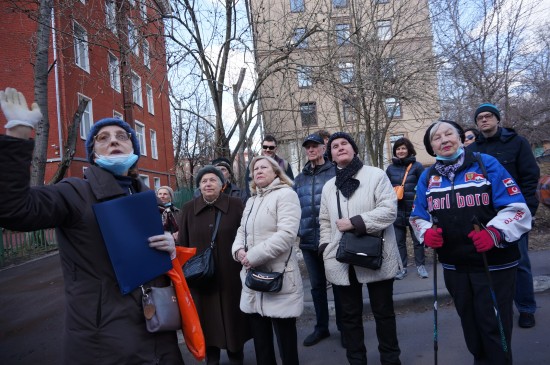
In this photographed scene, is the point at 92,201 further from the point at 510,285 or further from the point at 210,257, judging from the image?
the point at 510,285

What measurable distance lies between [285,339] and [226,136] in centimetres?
410

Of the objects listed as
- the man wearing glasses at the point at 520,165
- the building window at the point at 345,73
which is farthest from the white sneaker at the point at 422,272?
the building window at the point at 345,73

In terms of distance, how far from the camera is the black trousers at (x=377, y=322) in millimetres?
3043

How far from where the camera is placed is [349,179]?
10.6 feet

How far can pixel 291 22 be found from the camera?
6.96 meters

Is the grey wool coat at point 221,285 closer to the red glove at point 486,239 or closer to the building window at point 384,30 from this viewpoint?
the red glove at point 486,239

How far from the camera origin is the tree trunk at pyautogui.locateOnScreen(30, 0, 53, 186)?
5.60 m

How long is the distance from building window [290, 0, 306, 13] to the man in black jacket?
421 cm

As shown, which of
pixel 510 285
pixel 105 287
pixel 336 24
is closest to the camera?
pixel 105 287

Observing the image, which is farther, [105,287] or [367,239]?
[367,239]

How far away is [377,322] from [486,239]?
117 centimetres

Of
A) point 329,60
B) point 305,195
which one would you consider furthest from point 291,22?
point 305,195

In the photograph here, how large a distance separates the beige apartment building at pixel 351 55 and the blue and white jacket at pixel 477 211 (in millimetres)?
4051

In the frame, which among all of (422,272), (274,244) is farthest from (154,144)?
(274,244)
